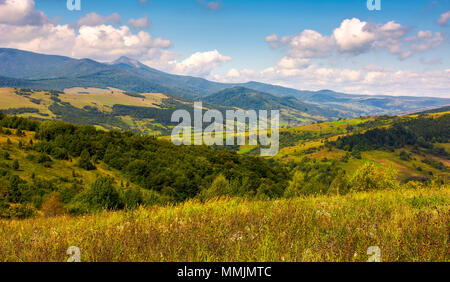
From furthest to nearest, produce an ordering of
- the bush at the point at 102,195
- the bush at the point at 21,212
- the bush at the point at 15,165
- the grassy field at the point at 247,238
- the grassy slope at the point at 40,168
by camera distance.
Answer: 1. the grassy slope at the point at 40,168
2. the bush at the point at 15,165
3. the bush at the point at 102,195
4. the bush at the point at 21,212
5. the grassy field at the point at 247,238

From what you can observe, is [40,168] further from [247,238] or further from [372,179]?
[372,179]

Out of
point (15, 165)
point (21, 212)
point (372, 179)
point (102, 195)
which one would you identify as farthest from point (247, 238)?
point (372, 179)

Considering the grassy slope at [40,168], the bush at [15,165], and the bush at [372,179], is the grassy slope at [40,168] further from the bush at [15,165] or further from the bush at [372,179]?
the bush at [372,179]

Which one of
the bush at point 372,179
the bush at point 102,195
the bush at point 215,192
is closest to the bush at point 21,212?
the bush at point 102,195

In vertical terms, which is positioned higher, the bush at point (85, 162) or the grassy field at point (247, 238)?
the grassy field at point (247, 238)

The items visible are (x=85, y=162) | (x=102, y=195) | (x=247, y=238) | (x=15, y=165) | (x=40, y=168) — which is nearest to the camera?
(x=247, y=238)

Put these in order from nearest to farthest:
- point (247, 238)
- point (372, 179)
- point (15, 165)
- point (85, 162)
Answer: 1. point (247, 238)
2. point (15, 165)
3. point (85, 162)
4. point (372, 179)

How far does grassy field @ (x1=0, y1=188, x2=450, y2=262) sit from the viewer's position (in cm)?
345

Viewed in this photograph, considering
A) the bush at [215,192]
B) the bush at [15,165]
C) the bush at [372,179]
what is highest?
the bush at [215,192]

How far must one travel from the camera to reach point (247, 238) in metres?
3.98

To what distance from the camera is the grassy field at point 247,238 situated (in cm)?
345

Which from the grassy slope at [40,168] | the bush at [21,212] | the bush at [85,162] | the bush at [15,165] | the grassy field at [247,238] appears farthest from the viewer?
the bush at [85,162]

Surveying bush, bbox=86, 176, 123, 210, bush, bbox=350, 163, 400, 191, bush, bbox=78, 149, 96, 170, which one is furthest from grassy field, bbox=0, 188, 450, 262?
bush, bbox=350, 163, 400, 191

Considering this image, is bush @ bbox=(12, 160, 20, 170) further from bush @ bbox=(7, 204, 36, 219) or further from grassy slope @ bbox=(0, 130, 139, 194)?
bush @ bbox=(7, 204, 36, 219)
